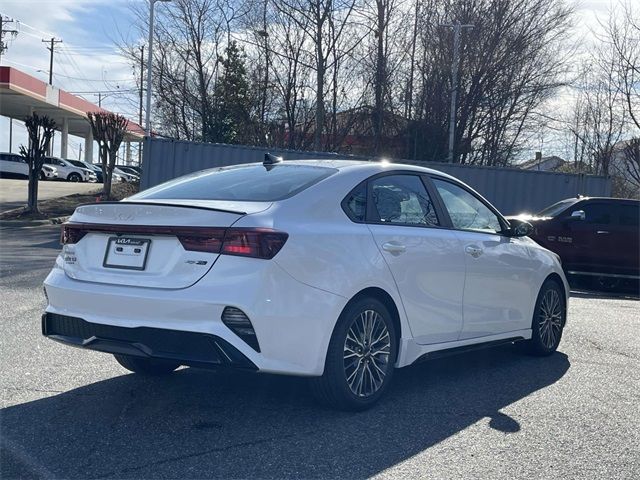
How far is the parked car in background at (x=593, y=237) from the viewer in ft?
47.2

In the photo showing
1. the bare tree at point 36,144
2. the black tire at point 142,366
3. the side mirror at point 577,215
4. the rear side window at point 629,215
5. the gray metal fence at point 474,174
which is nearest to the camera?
the black tire at point 142,366

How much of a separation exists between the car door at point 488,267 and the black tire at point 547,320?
6.0 inches

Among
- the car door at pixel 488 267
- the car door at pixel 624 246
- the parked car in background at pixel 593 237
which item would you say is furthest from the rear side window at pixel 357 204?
the car door at pixel 624 246

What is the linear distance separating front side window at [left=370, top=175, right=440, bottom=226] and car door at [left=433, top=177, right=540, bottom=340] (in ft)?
0.78

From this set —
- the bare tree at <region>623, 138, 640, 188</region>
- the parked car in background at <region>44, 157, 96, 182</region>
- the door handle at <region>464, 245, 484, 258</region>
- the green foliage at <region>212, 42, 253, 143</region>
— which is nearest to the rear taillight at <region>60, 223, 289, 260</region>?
the door handle at <region>464, 245, 484, 258</region>

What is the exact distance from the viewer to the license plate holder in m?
4.64

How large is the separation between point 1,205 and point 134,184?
31.2 ft

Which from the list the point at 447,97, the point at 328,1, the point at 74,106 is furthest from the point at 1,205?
the point at 74,106

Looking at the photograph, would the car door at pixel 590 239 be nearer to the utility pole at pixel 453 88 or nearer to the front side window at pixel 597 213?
the front side window at pixel 597 213

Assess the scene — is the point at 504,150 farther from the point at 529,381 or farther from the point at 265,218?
the point at 265,218

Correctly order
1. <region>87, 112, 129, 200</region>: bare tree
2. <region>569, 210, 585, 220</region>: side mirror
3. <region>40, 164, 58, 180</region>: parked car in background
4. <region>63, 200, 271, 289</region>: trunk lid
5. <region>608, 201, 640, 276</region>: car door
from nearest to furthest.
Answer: <region>63, 200, 271, 289</region>: trunk lid < <region>569, 210, 585, 220</region>: side mirror < <region>608, 201, 640, 276</region>: car door < <region>87, 112, 129, 200</region>: bare tree < <region>40, 164, 58, 180</region>: parked car in background

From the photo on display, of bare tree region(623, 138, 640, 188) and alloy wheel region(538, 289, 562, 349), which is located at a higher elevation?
bare tree region(623, 138, 640, 188)

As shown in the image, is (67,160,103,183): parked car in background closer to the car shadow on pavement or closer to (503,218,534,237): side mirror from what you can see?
(503,218,534,237): side mirror

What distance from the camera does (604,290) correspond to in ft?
49.2
